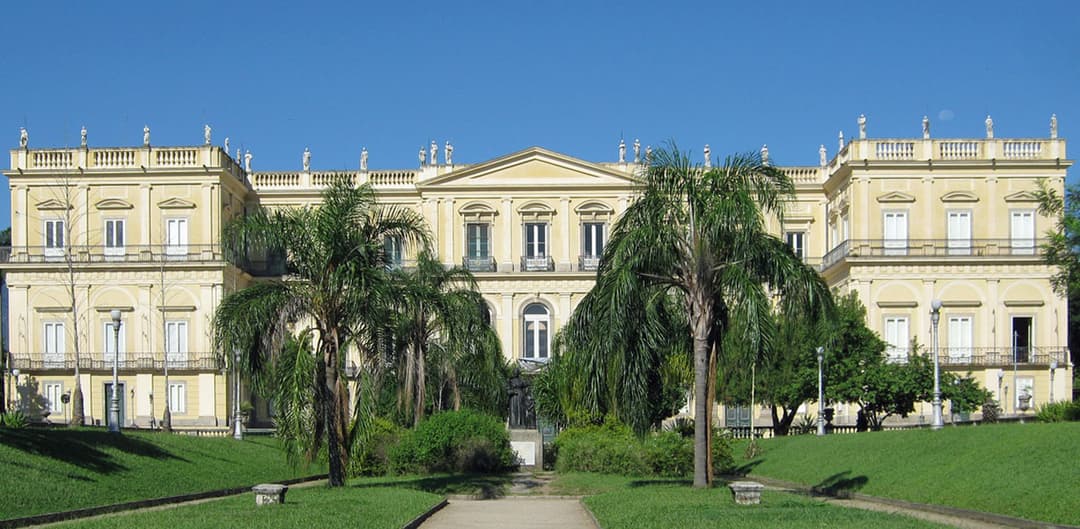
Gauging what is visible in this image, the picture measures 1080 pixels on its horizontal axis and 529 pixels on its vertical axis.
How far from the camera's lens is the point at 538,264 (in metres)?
65.4

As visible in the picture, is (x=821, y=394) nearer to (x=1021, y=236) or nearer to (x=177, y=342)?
(x=1021, y=236)

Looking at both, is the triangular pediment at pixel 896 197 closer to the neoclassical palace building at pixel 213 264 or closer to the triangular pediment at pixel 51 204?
A: the neoclassical palace building at pixel 213 264

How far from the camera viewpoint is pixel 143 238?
62.1 metres

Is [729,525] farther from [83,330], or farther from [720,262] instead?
[83,330]

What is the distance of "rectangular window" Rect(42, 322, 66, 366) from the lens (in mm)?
60844

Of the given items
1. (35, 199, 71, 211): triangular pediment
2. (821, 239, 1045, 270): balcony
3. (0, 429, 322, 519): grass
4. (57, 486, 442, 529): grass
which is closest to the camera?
(57, 486, 442, 529): grass

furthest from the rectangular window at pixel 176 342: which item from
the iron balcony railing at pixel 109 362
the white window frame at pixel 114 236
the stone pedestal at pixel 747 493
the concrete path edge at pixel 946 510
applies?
the stone pedestal at pixel 747 493

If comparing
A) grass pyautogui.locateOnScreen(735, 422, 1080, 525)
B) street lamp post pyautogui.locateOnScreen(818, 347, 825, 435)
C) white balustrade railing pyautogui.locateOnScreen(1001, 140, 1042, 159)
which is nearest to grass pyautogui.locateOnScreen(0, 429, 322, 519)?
grass pyautogui.locateOnScreen(735, 422, 1080, 525)

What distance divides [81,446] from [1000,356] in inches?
1683

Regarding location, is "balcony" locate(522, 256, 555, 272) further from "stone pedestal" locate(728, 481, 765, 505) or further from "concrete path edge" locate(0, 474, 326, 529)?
"stone pedestal" locate(728, 481, 765, 505)

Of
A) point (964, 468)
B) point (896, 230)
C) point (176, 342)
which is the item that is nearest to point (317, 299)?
point (964, 468)

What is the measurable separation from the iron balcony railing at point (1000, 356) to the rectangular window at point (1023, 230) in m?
4.30

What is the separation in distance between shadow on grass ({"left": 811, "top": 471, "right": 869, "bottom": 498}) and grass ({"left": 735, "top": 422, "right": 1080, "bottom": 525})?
0.03 m

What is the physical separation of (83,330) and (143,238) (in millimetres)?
4767
